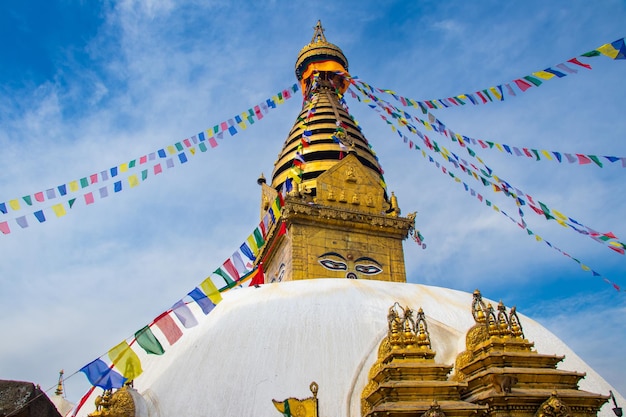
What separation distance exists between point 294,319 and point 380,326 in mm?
1267

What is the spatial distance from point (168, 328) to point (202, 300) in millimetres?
604

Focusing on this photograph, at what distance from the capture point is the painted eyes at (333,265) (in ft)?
46.3

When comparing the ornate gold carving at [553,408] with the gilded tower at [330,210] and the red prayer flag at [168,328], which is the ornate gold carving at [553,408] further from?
the gilded tower at [330,210]

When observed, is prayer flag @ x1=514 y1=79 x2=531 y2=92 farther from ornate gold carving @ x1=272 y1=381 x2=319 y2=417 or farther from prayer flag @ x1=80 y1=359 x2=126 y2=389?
prayer flag @ x1=80 y1=359 x2=126 y2=389

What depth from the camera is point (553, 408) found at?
5902 mm

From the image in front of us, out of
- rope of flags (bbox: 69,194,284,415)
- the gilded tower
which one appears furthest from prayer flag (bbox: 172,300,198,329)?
the gilded tower

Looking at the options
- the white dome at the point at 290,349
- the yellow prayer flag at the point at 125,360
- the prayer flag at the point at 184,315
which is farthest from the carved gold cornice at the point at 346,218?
the yellow prayer flag at the point at 125,360

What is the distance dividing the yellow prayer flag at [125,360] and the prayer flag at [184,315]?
808mm

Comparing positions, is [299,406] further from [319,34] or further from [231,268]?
[319,34]

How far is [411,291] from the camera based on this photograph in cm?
907

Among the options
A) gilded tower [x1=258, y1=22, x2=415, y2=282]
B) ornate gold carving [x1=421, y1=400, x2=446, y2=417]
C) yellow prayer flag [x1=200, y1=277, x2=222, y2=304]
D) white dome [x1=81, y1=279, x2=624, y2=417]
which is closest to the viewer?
ornate gold carving [x1=421, y1=400, x2=446, y2=417]

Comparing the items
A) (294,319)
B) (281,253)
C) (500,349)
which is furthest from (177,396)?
(281,253)

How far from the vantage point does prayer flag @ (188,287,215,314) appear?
298 inches

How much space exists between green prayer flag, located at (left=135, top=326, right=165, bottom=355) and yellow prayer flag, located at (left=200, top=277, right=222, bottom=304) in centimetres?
100
